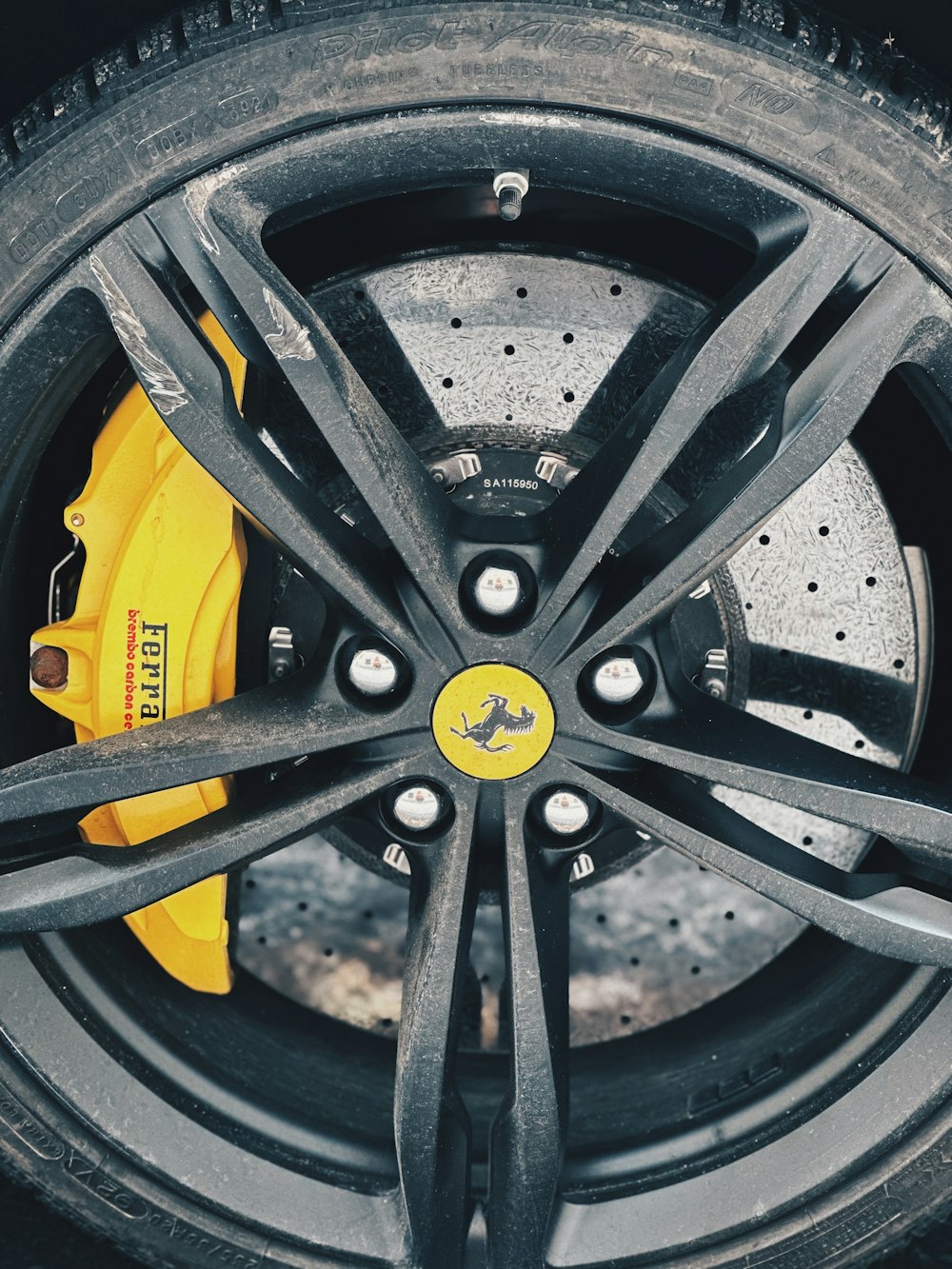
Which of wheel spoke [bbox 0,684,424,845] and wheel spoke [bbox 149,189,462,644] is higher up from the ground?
wheel spoke [bbox 149,189,462,644]

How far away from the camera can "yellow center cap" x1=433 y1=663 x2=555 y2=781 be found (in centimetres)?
92

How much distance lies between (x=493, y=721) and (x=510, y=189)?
0.38 m

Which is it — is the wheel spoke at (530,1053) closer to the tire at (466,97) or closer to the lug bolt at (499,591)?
the lug bolt at (499,591)

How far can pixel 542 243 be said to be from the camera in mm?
1067

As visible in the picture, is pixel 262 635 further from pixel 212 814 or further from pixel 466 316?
pixel 466 316

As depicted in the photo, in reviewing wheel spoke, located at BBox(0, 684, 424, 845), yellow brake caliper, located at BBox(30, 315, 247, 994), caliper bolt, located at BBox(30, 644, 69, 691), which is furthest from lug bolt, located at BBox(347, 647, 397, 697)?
caliper bolt, located at BBox(30, 644, 69, 691)

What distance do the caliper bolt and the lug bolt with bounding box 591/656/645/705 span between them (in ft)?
1.49

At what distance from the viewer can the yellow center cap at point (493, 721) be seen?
0.92m

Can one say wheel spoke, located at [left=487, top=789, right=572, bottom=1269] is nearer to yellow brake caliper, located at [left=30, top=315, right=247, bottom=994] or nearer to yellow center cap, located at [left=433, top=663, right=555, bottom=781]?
yellow center cap, located at [left=433, top=663, right=555, bottom=781]

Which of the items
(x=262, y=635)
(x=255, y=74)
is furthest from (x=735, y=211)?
(x=262, y=635)

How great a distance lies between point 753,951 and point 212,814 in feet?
1.85

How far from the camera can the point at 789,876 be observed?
0.92 meters

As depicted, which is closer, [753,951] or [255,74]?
[255,74]

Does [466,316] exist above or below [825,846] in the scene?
above
